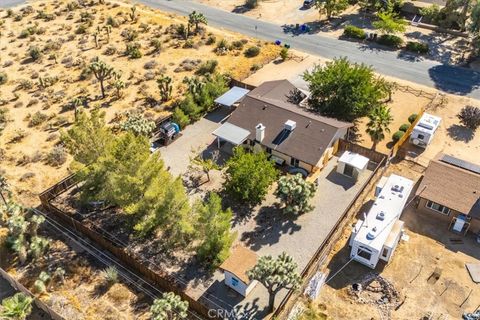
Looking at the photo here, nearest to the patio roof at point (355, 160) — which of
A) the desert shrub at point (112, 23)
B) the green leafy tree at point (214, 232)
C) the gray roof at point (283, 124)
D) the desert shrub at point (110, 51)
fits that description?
the gray roof at point (283, 124)

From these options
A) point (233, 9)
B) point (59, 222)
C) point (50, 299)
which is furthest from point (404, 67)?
point (50, 299)

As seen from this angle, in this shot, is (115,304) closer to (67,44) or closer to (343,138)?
(343,138)

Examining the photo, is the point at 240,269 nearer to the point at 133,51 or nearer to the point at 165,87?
the point at 165,87

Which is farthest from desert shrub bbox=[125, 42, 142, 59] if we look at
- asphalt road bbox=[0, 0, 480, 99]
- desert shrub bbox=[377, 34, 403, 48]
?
desert shrub bbox=[377, 34, 403, 48]

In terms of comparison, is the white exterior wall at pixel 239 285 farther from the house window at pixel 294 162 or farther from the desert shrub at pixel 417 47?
the desert shrub at pixel 417 47

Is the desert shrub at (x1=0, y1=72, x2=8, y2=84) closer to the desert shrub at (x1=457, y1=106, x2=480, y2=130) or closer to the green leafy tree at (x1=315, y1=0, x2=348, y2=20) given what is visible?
the green leafy tree at (x1=315, y1=0, x2=348, y2=20)

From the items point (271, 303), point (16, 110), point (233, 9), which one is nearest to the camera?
point (271, 303)
